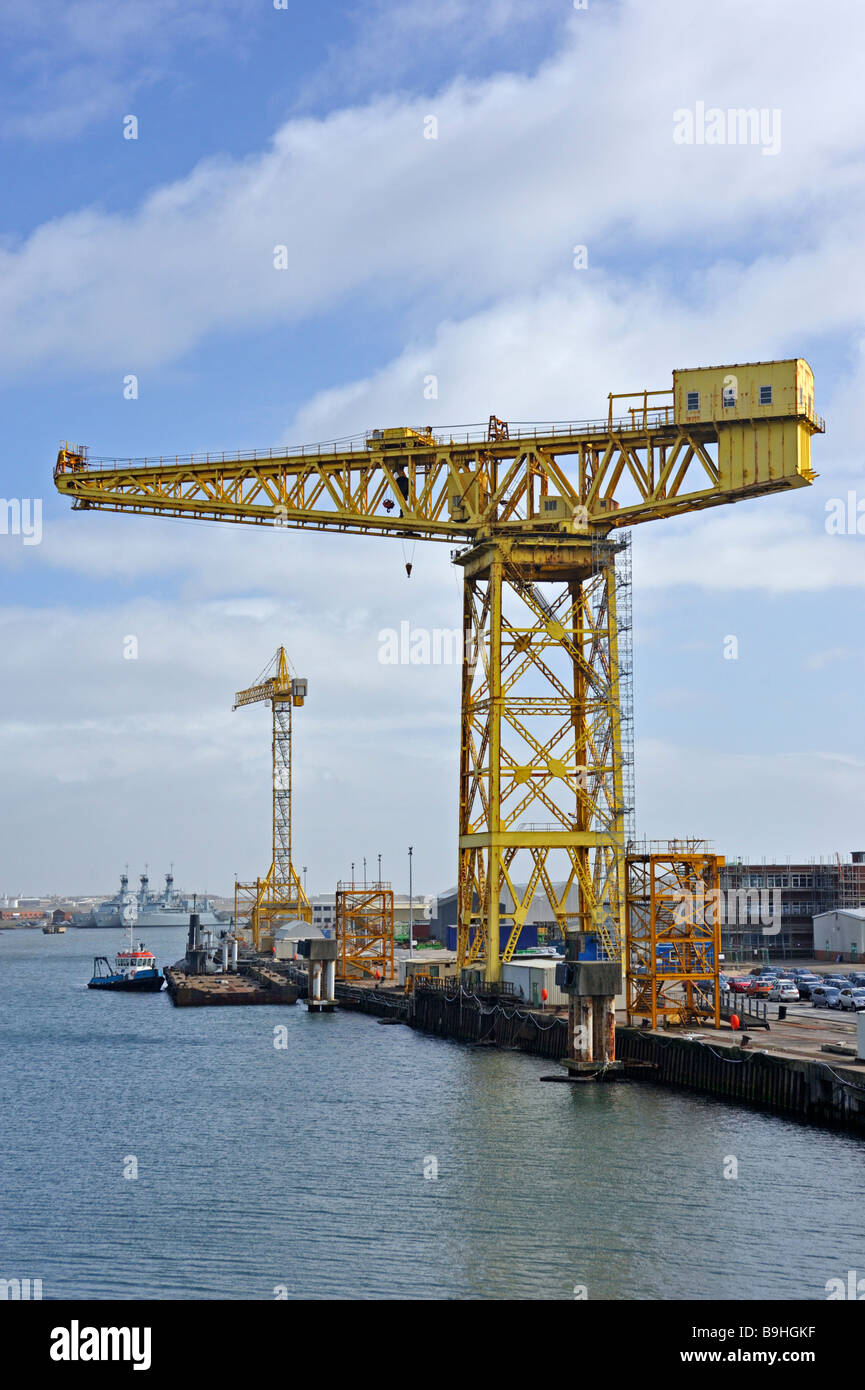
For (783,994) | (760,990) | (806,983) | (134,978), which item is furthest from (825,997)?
(134,978)

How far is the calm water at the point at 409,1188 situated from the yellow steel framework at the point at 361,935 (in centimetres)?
3553

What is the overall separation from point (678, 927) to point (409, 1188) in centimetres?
2189

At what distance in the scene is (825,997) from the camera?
220 feet

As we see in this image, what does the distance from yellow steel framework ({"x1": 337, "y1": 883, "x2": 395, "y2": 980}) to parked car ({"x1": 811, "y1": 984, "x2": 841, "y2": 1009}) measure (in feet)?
101

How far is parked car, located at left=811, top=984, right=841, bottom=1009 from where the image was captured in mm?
66062

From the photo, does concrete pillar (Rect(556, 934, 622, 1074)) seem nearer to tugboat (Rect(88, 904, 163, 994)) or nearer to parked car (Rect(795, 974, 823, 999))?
parked car (Rect(795, 974, 823, 999))

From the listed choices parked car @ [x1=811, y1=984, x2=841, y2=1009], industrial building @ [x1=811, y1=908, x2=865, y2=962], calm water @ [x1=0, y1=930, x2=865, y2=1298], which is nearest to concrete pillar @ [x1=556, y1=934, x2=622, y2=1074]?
calm water @ [x1=0, y1=930, x2=865, y2=1298]

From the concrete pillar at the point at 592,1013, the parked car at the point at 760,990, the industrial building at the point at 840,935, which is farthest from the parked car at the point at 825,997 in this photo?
the industrial building at the point at 840,935

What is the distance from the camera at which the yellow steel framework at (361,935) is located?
91.4 m

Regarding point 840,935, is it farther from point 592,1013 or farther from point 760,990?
point 592,1013

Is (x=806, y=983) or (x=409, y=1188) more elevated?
(x=806, y=983)

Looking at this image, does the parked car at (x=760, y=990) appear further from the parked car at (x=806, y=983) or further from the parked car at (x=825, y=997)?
the parked car at (x=825, y=997)
